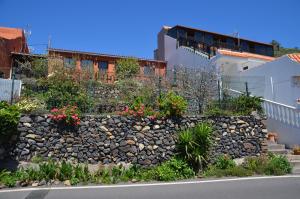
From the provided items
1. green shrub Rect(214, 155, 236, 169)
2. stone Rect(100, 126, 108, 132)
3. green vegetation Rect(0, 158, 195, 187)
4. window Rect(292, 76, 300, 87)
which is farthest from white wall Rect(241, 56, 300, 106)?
stone Rect(100, 126, 108, 132)

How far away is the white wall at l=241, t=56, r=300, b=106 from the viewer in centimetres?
1507

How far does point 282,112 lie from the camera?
1456 centimetres

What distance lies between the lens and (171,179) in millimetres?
10289

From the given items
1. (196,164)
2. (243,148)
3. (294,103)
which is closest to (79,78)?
(196,164)

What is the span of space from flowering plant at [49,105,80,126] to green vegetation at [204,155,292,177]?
554 cm

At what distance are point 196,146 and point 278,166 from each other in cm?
321

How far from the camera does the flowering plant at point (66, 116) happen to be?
11.5 metres

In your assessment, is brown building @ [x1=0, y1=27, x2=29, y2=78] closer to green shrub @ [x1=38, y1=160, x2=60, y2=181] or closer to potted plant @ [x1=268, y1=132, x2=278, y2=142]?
green shrub @ [x1=38, y1=160, x2=60, y2=181]

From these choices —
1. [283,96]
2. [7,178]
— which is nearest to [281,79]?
[283,96]

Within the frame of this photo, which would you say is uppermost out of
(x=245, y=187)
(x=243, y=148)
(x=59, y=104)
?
(x=59, y=104)

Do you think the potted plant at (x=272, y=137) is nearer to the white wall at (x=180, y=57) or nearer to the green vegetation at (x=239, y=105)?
the green vegetation at (x=239, y=105)

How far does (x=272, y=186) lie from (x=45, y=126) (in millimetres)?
8468

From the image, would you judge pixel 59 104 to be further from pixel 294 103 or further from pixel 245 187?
pixel 294 103

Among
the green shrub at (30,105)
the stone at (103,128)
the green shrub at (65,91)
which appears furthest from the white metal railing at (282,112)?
the green shrub at (30,105)
